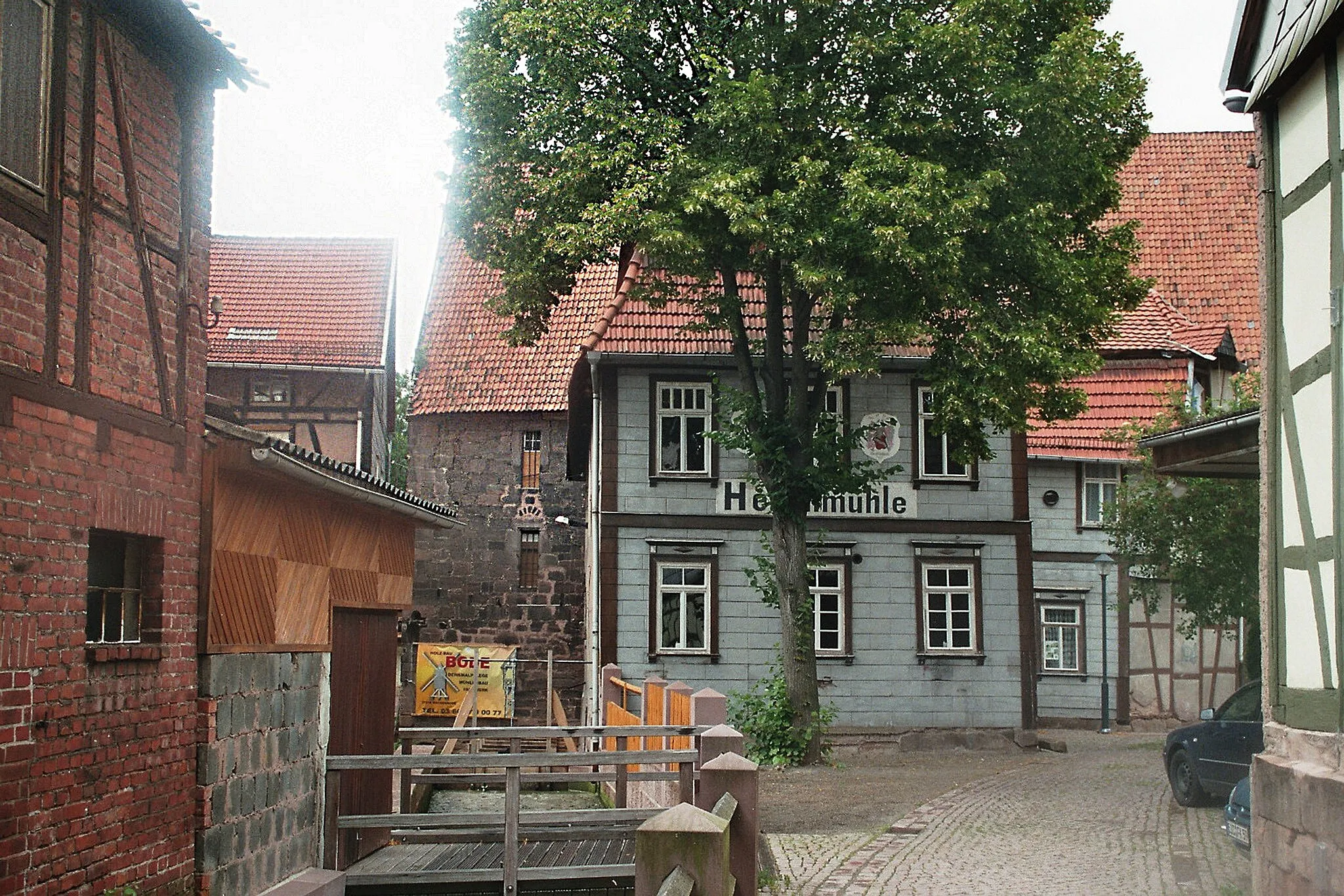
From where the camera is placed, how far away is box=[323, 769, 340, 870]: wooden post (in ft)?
37.2

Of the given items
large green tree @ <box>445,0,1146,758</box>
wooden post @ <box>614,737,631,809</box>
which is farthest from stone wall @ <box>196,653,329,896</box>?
large green tree @ <box>445,0,1146,758</box>

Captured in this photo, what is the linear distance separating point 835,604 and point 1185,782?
9.01 m

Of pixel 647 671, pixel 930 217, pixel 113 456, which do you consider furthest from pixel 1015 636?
pixel 113 456

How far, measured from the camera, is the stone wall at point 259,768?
9594 millimetres

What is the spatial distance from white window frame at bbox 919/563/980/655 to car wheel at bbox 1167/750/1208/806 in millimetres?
8106

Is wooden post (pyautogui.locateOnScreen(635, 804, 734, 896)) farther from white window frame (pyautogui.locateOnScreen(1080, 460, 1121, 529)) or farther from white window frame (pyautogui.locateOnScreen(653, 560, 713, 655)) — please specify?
white window frame (pyautogui.locateOnScreen(1080, 460, 1121, 529))

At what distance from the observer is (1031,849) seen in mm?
12695

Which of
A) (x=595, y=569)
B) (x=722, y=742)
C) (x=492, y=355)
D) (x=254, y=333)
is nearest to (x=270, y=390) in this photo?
(x=254, y=333)

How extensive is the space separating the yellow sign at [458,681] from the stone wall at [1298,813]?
1081 inches

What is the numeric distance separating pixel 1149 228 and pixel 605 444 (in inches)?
758

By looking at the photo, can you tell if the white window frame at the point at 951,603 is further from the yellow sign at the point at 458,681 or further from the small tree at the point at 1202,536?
the yellow sign at the point at 458,681

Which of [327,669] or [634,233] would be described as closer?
[327,669]

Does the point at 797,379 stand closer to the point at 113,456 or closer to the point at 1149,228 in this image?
the point at 113,456

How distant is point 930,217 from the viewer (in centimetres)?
1741
